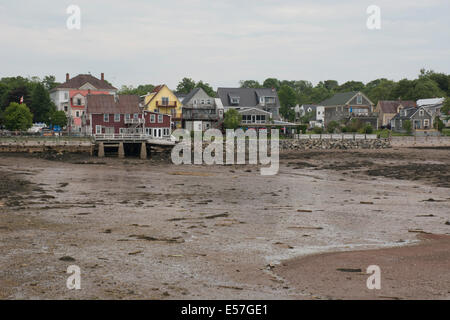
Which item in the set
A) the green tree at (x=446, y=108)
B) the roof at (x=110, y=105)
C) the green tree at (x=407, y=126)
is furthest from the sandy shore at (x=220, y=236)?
the green tree at (x=446, y=108)

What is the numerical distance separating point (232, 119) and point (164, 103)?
12769 millimetres

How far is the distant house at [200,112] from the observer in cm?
9088

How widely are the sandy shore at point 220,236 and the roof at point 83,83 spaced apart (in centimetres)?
6615

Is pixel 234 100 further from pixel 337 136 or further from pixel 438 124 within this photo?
pixel 438 124

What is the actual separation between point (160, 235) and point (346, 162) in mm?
41067

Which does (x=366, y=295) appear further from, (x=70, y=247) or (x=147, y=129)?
(x=147, y=129)

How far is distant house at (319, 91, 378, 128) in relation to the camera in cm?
10638

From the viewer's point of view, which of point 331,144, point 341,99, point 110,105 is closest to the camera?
point 110,105

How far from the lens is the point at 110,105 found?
7494 centimetres

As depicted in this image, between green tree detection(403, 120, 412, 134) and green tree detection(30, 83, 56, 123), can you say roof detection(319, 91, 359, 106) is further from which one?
green tree detection(30, 83, 56, 123)

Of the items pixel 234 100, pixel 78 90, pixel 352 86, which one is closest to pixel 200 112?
pixel 234 100

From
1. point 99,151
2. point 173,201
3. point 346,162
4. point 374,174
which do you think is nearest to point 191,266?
point 173,201

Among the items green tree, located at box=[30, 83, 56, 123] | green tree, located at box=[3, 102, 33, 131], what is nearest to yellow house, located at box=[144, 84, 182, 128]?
green tree, located at box=[3, 102, 33, 131]

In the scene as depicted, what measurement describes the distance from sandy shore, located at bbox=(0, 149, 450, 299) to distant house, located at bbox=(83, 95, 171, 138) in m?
33.7
